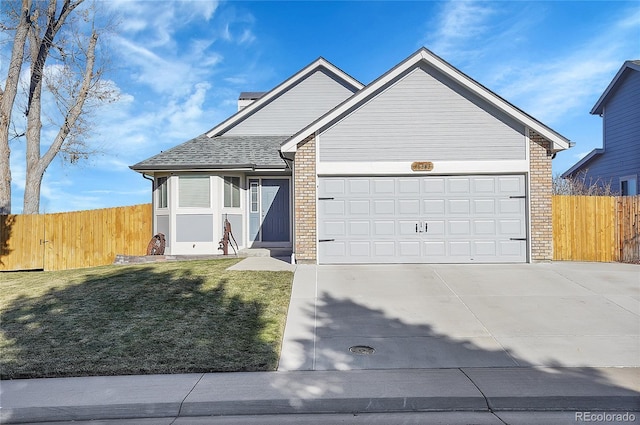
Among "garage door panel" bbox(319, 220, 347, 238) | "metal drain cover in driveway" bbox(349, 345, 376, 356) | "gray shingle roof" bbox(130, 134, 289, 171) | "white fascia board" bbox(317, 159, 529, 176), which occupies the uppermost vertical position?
"gray shingle roof" bbox(130, 134, 289, 171)

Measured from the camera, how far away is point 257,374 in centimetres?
508

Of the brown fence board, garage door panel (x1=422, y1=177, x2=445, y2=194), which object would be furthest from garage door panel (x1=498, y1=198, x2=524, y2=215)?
the brown fence board

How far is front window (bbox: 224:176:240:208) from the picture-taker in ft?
47.4

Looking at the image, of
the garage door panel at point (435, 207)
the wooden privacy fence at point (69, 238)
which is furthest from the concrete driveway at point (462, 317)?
the wooden privacy fence at point (69, 238)

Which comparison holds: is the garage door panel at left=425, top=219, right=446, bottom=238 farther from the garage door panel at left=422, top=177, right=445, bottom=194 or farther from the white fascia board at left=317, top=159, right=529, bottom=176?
the white fascia board at left=317, top=159, right=529, bottom=176

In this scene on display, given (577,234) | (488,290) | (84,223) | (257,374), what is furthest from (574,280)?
(84,223)

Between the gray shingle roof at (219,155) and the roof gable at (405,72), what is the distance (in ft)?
9.63

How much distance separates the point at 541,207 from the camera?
35.9ft

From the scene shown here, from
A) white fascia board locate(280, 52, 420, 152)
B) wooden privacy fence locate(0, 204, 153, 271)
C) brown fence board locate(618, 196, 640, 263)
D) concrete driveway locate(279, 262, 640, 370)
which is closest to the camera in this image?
concrete driveway locate(279, 262, 640, 370)

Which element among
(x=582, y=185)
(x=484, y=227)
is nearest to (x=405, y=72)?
(x=484, y=227)

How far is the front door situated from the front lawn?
15.3ft

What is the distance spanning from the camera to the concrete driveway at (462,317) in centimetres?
556

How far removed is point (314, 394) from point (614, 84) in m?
21.0

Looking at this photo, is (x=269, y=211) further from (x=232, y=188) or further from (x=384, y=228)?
(x=384, y=228)
